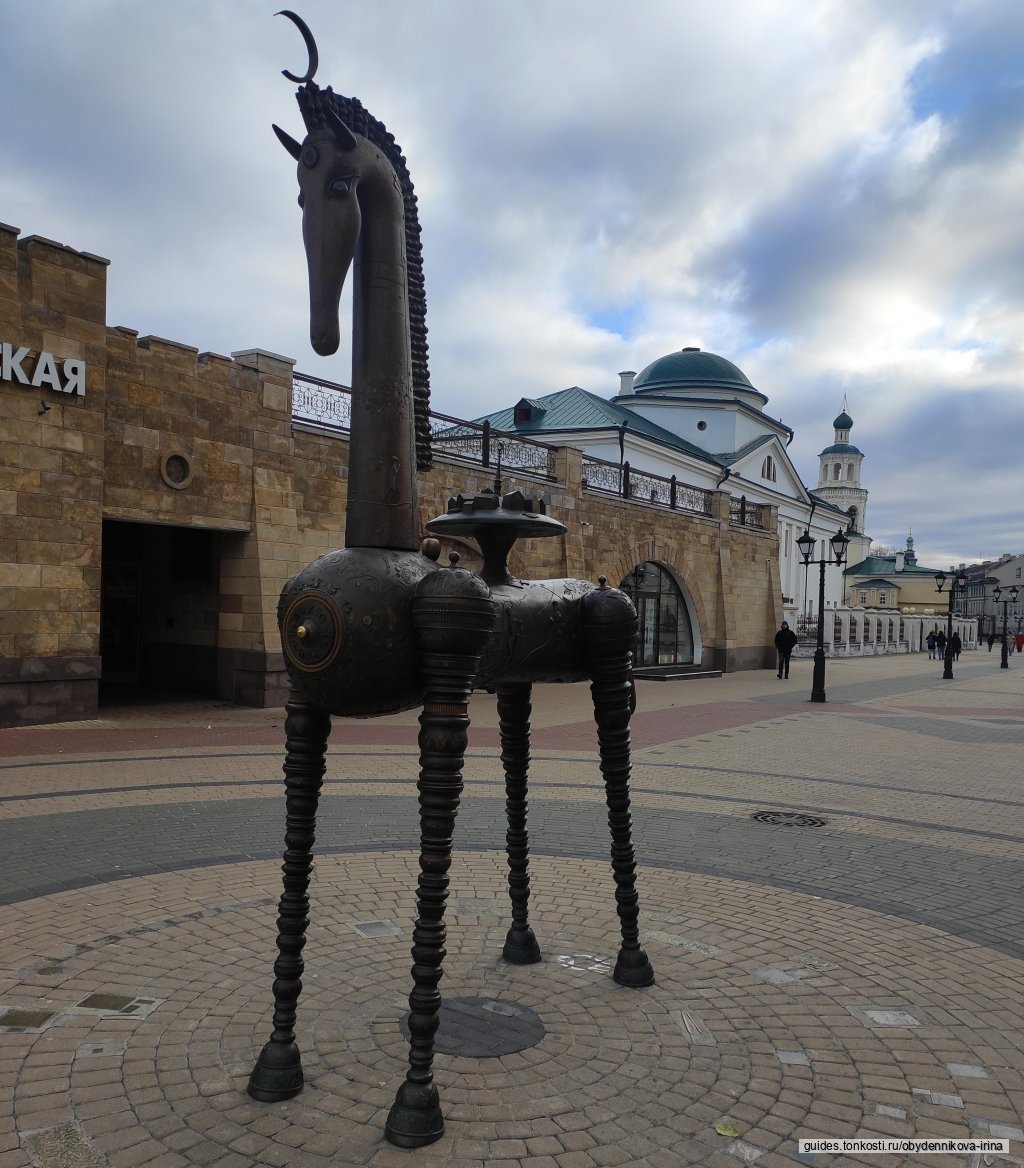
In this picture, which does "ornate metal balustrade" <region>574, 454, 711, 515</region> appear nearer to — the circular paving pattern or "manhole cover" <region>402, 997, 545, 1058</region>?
the circular paving pattern

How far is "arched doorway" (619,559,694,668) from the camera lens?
2694cm

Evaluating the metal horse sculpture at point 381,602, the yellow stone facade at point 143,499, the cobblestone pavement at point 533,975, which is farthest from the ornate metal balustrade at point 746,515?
the metal horse sculpture at point 381,602

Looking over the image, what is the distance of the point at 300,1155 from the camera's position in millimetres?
3117

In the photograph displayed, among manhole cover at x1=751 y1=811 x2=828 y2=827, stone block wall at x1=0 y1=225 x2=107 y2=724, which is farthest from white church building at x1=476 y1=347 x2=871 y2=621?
manhole cover at x1=751 y1=811 x2=828 y2=827

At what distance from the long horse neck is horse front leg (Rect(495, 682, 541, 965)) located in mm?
1462

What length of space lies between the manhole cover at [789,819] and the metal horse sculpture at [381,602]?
17.0ft

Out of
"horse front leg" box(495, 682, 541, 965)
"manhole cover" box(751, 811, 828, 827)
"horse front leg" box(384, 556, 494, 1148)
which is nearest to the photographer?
"horse front leg" box(384, 556, 494, 1148)

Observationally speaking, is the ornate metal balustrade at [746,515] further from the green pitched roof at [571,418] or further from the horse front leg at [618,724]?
the horse front leg at [618,724]

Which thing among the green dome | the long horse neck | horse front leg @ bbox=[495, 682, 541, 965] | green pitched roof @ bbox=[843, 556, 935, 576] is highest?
the green dome

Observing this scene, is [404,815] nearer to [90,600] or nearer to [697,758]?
[697,758]

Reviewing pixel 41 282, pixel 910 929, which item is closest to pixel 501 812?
pixel 910 929

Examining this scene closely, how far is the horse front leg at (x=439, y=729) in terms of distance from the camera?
3.43m

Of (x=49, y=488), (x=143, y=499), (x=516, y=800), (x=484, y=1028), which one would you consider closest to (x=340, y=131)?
(x=516, y=800)

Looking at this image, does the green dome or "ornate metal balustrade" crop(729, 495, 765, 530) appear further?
the green dome
